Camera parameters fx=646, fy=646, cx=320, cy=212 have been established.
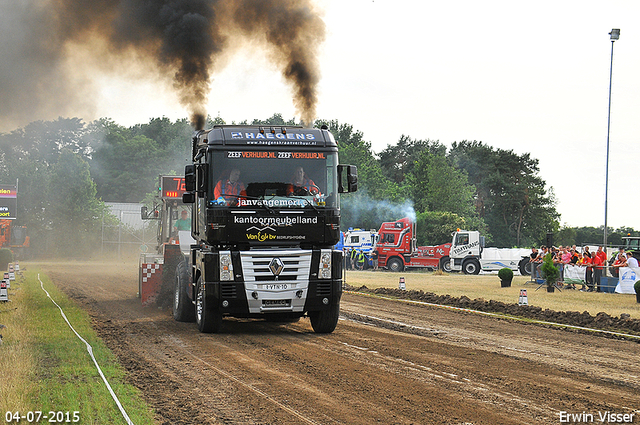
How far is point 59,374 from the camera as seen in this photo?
821cm

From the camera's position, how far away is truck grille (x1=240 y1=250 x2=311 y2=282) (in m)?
11.1

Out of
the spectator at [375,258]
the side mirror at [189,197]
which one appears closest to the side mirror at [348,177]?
the side mirror at [189,197]

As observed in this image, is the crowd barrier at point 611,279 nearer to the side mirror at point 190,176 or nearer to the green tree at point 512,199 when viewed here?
the side mirror at point 190,176

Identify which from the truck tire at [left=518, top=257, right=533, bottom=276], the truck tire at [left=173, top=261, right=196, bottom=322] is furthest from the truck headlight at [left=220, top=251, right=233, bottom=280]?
the truck tire at [left=518, top=257, right=533, bottom=276]

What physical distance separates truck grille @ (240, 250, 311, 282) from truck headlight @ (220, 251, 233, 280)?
8.7 inches

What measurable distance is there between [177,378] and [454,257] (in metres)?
34.3

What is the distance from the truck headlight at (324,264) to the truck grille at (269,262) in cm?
23

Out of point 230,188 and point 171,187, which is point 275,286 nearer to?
point 230,188

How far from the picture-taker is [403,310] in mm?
16547

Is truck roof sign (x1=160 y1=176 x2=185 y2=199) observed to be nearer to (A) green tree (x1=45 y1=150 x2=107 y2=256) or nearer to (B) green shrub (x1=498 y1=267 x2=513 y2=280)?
(B) green shrub (x1=498 y1=267 x2=513 y2=280)

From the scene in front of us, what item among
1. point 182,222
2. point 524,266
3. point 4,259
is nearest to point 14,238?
point 4,259

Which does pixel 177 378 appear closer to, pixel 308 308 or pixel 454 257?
pixel 308 308

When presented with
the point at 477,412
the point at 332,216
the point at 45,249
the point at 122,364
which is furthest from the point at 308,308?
the point at 45,249

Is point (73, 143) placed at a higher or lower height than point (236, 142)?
higher
